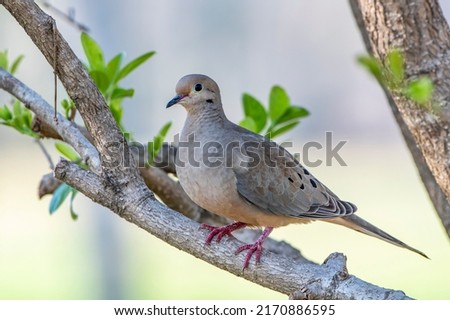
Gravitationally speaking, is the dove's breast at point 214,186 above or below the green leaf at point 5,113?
below

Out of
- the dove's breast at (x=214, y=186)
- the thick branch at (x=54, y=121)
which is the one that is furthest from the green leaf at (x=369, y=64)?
the dove's breast at (x=214, y=186)

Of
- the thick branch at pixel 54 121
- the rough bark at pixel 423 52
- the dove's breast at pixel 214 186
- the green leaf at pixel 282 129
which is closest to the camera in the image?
the rough bark at pixel 423 52

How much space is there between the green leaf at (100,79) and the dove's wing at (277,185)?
1.51ft

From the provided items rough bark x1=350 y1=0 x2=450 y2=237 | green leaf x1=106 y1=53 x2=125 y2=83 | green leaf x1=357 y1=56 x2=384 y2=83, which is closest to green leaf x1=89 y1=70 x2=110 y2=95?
green leaf x1=106 y1=53 x2=125 y2=83

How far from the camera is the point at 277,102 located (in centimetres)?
257

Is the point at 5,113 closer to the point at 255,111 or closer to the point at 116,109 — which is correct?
the point at 116,109

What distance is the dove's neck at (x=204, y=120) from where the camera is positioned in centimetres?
261

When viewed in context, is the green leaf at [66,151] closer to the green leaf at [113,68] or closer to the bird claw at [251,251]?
the green leaf at [113,68]

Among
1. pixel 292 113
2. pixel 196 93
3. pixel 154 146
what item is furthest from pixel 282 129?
pixel 154 146

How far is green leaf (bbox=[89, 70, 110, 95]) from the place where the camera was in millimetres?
2375

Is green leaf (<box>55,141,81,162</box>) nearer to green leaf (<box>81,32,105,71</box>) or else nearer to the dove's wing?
green leaf (<box>81,32,105,71</box>)

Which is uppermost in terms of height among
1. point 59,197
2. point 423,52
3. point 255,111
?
point 423,52

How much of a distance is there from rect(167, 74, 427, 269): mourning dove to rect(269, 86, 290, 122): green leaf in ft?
0.33

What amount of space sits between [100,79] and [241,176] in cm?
53
